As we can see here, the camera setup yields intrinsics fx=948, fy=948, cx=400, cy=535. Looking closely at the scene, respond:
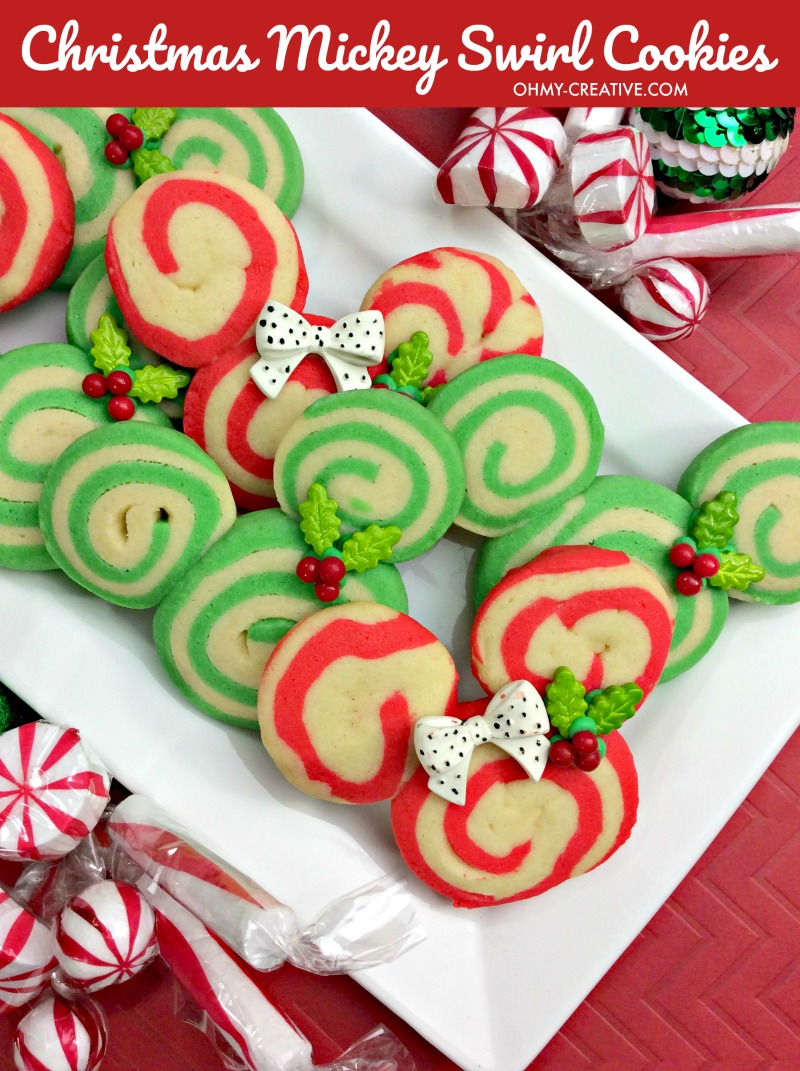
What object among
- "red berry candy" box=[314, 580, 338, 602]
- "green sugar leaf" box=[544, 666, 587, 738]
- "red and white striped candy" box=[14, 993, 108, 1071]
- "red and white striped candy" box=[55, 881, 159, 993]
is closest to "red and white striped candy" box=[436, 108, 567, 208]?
"red berry candy" box=[314, 580, 338, 602]

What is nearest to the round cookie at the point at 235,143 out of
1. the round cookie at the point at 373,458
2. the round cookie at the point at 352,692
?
the round cookie at the point at 373,458

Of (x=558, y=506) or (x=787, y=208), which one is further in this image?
(x=787, y=208)

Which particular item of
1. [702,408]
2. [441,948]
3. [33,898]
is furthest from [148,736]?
[702,408]

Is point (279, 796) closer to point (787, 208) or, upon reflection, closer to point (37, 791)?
point (37, 791)

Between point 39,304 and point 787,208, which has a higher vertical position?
point 787,208

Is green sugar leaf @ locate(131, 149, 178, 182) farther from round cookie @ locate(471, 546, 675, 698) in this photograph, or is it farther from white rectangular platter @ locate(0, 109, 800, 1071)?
round cookie @ locate(471, 546, 675, 698)

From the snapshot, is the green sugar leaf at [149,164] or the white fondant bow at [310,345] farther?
the green sugar leaf at [149,164]

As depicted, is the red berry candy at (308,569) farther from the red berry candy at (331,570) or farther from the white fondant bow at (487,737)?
the white fondant bow at (487,737)
